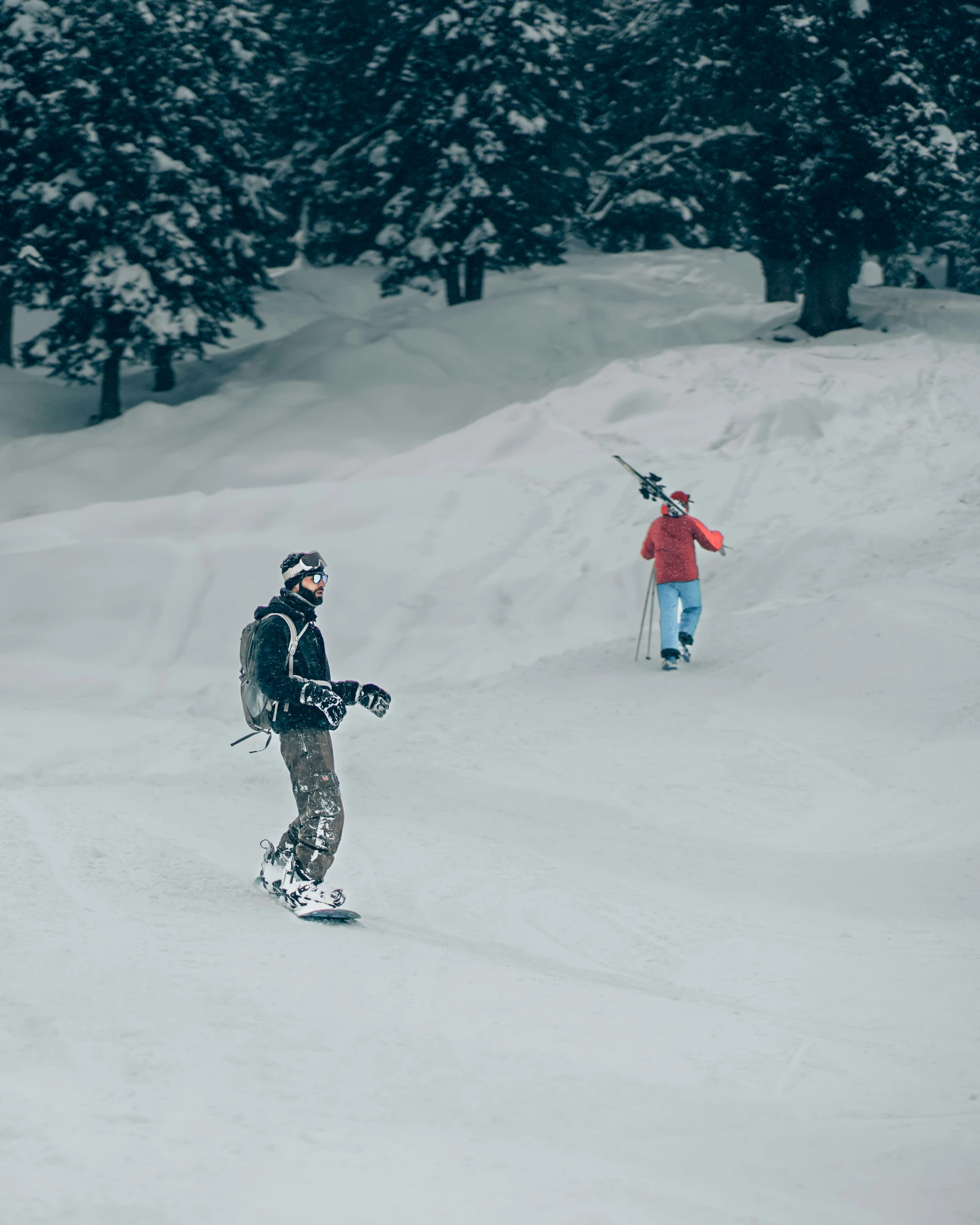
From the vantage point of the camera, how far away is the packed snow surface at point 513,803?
4.06 meters

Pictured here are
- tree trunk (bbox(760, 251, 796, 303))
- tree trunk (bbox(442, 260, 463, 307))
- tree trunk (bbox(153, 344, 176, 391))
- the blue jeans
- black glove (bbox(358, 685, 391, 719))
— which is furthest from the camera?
tree trunk (bbox(760, 251, 796, 303))

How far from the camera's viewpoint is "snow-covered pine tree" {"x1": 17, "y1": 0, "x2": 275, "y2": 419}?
22562 mm

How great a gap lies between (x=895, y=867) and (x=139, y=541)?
10.9 meters

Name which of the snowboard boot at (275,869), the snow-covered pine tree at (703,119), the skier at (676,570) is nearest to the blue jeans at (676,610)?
the skier at (676,570)

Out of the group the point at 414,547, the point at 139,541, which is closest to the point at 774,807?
the point at 414,547

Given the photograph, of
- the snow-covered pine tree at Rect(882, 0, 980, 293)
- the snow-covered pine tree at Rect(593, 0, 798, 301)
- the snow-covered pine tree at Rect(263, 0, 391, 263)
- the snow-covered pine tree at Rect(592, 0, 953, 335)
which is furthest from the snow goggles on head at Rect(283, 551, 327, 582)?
the snow-covered pine tree at Rect(263, 0, 391, 263)

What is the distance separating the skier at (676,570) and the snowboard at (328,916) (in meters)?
6.65

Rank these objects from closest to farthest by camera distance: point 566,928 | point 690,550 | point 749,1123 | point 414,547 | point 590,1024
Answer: point 749,1123 < point 590,1024 < point 566,928 < point 690,550 < point 414,547

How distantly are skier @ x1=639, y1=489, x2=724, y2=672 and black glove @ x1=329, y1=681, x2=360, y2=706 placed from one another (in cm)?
645

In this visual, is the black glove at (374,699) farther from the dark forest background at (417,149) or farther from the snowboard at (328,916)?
the dark forest background at (417,149)

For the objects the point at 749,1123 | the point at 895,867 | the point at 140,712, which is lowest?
the point at 140,712

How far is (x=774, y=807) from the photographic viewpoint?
9297 millimetres

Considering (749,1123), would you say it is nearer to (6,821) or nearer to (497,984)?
(497,984)

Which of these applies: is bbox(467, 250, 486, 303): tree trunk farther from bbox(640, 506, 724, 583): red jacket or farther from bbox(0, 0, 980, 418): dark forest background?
bbox(640, 506, 724, 583): red jacket
